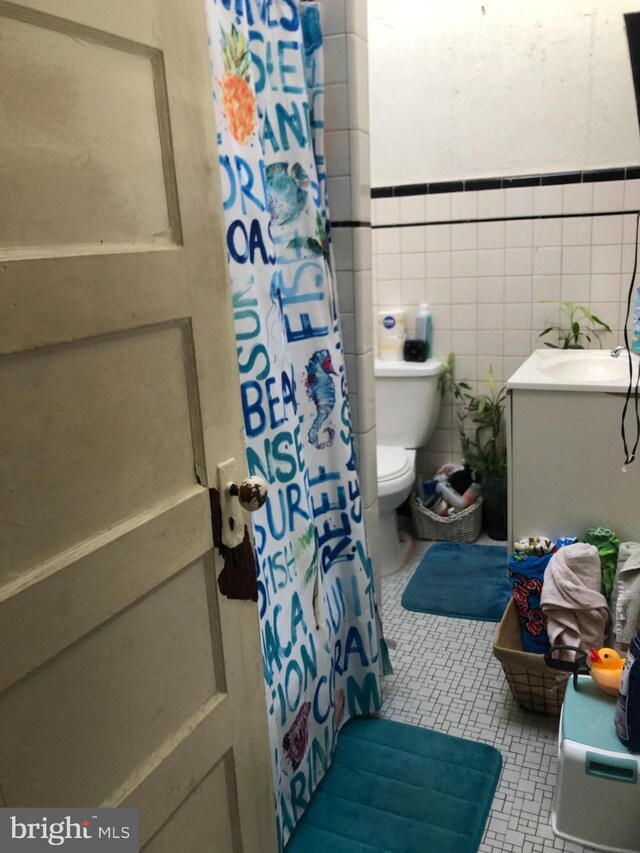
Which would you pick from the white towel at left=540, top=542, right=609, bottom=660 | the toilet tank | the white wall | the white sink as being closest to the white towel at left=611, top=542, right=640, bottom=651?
the white towel at left=540, top=542, right=609, bottom=660

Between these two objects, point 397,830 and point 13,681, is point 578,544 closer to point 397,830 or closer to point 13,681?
point 397,830

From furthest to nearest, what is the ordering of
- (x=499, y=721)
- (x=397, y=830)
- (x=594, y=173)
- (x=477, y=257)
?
(x=477, y=257) → (x=594, y=173) → (x=499, y=721) → (x=397, y=830)

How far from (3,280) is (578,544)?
172cm

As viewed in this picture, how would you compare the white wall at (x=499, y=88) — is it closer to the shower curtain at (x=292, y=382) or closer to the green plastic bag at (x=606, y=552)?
the shower curtain at (x=292, y=382)

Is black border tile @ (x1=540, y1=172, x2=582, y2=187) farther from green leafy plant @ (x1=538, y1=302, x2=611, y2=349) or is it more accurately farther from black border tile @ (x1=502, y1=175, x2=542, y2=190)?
green leafy plant @ (x1=538, y1=302, x2=611, y2=349)

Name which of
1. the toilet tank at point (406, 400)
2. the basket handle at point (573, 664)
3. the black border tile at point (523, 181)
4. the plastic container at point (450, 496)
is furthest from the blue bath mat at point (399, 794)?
the black border tile at point (523, 181)

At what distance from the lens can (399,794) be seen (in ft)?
5.35

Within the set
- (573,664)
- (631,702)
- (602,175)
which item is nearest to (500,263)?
(602,175)

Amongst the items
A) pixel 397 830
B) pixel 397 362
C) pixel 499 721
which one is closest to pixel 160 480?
pixel 397 830

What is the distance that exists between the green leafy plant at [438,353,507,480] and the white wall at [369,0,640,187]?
0.84 m

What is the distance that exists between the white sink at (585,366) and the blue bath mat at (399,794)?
130 cm

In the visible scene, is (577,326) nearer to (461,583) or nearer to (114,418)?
(461,583)

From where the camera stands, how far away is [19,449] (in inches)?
28.2

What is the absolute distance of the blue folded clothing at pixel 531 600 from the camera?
1.91 m
